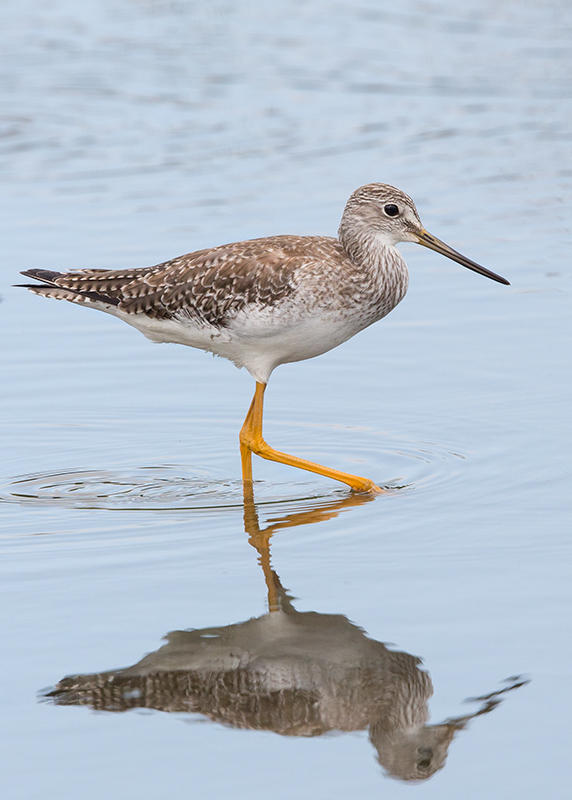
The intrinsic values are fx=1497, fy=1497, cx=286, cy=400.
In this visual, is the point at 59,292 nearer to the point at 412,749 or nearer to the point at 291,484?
the point at 291,484

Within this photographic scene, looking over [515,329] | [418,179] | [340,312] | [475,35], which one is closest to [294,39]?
[475,35]

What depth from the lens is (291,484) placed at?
29.4ft

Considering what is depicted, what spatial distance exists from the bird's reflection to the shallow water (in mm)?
14

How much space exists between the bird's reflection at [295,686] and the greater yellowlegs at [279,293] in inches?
85.0

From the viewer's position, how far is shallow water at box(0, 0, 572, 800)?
5641 mm

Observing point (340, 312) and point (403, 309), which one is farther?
point (403, 309)

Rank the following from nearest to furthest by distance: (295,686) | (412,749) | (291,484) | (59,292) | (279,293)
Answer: (412,749), (295,686), (279,293), (291,484), (59,292)

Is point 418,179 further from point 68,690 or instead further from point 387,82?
point 68,690

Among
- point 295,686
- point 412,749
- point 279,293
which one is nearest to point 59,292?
point 279,293

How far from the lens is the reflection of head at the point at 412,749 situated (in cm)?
547

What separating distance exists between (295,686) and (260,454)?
122 inches

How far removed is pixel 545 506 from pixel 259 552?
1.56 m

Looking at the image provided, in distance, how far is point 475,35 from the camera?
877 inches

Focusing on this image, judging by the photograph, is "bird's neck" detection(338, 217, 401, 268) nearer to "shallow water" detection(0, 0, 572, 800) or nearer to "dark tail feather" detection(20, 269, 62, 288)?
"shallow water" detection(0, 0, 572, 800)
